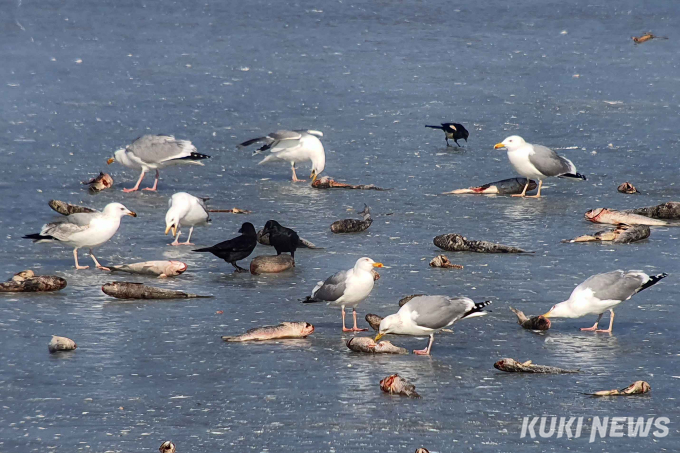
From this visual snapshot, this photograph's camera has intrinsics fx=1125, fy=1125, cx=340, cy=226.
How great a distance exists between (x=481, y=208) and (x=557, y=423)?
8.30m

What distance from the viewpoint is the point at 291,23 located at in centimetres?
2856

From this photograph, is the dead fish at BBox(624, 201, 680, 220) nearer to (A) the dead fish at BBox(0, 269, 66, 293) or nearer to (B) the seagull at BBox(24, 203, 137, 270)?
(B) the seagull at BBox(24, 203, 137, 270)

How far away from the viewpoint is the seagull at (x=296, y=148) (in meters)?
18.0

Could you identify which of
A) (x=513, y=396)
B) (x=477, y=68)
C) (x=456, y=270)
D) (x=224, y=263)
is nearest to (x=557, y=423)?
(x=513, y=396)

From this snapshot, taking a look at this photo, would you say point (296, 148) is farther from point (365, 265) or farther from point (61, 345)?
point (61, 345)

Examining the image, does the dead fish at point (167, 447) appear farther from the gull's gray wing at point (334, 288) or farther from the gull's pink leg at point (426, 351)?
the gull's gray wing at point (334, 288)

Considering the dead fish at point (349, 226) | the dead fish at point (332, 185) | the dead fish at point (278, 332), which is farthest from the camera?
the dead fish at point (332, 185)

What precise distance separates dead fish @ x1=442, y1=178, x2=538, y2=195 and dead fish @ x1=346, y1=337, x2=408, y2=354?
7.36 metres

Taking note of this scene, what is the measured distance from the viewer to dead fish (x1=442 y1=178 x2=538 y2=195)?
1691 centimetres

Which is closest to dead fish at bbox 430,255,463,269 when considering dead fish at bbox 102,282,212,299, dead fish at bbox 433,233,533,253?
dead fish at bbox 433,233,533,253

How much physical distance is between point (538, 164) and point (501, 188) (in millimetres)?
669

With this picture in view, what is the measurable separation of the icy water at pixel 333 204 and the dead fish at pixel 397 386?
0.11m

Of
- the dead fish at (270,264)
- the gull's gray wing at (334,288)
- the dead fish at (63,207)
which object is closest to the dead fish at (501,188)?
the dead fish at (270,264)

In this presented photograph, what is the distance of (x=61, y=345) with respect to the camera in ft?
30.9
